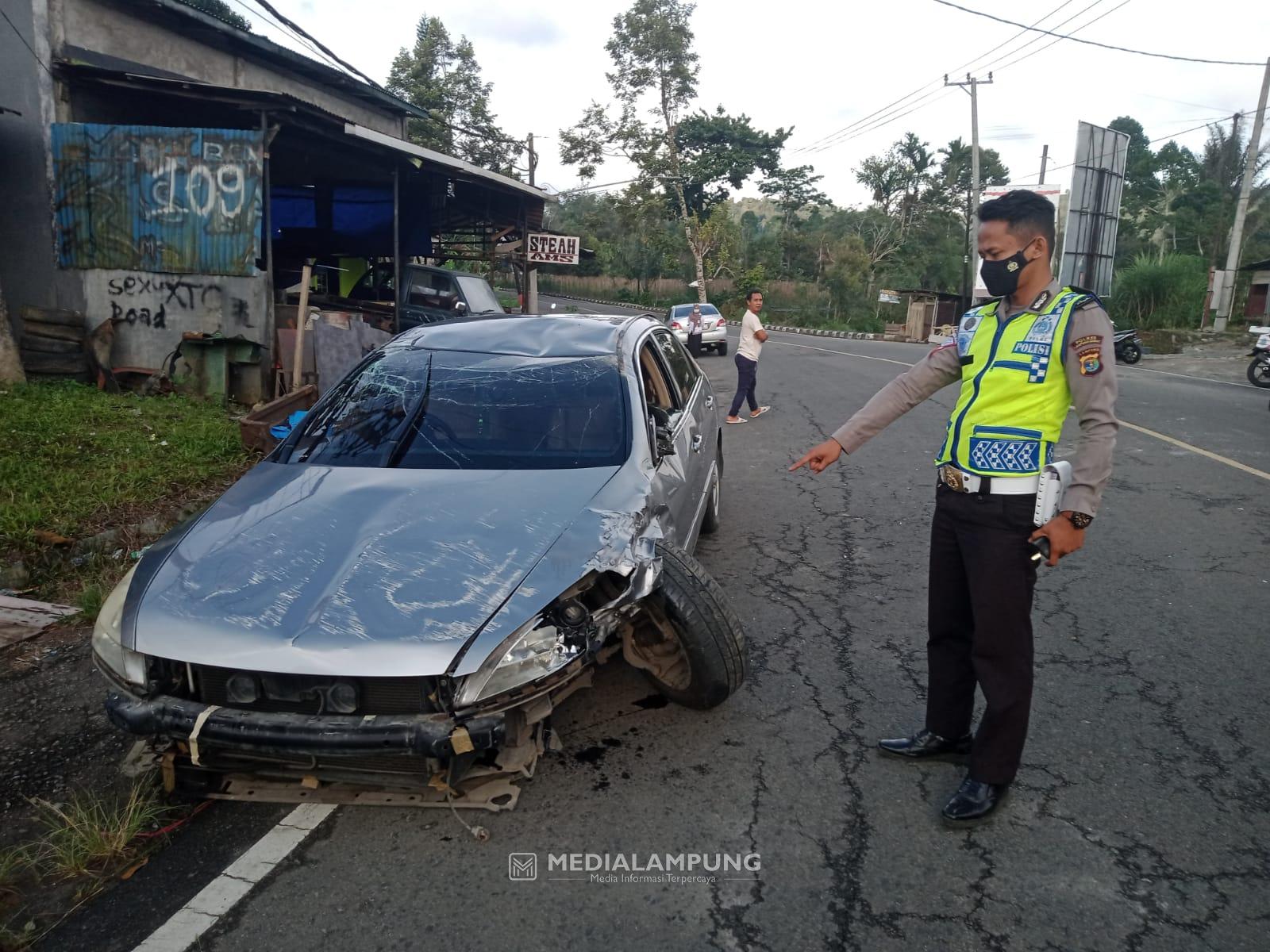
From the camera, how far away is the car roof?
177 inches

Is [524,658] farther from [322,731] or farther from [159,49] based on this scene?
[159,49]

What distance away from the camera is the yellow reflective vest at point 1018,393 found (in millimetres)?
2773

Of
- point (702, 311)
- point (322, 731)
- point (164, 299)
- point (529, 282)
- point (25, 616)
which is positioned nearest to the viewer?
point (322, 731)

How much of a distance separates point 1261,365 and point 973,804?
55.1ft

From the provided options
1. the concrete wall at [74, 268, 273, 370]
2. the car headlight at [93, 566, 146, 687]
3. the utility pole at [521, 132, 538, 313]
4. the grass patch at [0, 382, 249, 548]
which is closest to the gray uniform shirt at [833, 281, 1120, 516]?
the car headlight at [93, 566, 146, 687]

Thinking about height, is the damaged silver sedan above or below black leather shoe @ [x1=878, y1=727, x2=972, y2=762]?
above

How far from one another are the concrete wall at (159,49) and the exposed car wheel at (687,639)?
10261 millimetres

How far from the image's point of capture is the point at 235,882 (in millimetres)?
2646

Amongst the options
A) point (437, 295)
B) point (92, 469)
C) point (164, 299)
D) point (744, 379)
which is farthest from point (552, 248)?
point (92, 469)

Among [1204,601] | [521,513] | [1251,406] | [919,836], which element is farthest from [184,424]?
[1251,406]

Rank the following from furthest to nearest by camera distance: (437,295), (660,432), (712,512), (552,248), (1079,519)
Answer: (552,248) < (437,295) < (712,512) < (660,432) < (1079,519)

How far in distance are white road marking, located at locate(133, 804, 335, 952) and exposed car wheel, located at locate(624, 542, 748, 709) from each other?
1256mm

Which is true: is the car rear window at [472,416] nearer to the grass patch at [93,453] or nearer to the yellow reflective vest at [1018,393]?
the yellow reflective vest at [1018,393]

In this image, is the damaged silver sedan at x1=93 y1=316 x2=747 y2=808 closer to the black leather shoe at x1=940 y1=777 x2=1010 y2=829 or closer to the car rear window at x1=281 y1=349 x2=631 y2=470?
the car rear window at x1=281 y1=349 x2=631 y2=470
